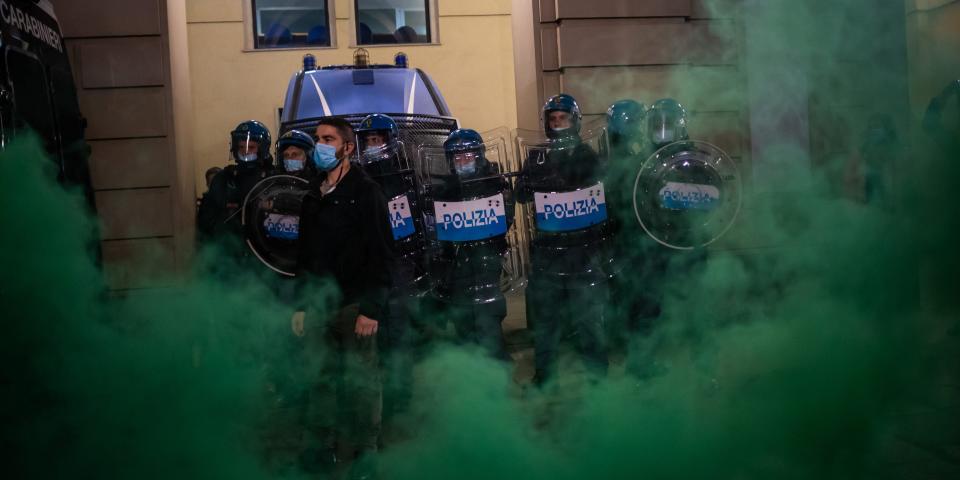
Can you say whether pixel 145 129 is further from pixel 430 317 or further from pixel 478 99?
pixel 478 99

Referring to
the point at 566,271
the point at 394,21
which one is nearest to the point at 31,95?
the point at 566,271

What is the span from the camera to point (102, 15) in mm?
7227

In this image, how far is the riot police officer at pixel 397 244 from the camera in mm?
5426

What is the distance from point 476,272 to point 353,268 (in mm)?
1424

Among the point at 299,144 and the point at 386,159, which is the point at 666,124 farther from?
the point at 299,144

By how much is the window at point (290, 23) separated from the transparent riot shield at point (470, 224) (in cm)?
918

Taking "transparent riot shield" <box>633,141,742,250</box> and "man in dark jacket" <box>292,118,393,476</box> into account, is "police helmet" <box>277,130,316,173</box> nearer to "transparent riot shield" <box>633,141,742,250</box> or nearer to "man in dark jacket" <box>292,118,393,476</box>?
"man in dark jacket" <box>292,118,393,476</box>

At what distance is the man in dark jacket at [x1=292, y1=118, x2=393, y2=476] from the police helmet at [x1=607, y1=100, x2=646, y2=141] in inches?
81.3

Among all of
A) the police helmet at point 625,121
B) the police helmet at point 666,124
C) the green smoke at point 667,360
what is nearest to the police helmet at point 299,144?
the green smoke at point 667,360

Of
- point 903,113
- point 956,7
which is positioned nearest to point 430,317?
point 903,113

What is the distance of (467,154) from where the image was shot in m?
6.05

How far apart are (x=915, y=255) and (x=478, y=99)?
10.3 m

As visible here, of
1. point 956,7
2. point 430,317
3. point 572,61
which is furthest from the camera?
point 572,61

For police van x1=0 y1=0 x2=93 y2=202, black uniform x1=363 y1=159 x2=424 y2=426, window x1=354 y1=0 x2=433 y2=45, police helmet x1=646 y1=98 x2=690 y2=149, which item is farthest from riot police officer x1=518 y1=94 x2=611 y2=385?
window x1=354 y1=0 x2=433 y2=45
